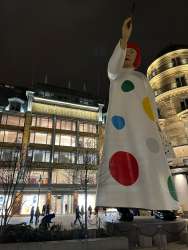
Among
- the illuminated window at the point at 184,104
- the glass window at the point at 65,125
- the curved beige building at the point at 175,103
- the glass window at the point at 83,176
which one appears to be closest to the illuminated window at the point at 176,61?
the curved beige building at the point at 175,103

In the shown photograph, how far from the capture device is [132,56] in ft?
26.0

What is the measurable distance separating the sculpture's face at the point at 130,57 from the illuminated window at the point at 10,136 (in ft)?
91.6

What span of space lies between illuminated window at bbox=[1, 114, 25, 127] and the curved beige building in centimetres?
2128

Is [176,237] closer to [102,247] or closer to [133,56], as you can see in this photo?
[102,247]

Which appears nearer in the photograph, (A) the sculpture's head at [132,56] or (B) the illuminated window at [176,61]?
(A) the sculpture's head at [132,56]

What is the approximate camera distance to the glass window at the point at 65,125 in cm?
3644

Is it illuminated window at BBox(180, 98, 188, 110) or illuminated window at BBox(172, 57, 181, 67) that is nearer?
illuminated window at BBox(180, 98, 188, 110)

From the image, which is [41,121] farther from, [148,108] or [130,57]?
[148,108]

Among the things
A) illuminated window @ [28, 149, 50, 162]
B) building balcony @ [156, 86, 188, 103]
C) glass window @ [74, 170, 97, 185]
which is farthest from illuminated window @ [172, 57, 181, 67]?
illuminated window @ [28, 149, 50, 162]

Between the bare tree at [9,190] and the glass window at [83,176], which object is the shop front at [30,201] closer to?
the glass window at [83,176]

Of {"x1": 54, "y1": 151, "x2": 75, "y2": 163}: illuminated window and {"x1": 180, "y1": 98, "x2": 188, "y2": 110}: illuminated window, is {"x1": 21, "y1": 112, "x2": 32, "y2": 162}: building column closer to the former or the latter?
{"x1": 54, "y1": 151, "x2": 75, "y2": 163}: illuminated window

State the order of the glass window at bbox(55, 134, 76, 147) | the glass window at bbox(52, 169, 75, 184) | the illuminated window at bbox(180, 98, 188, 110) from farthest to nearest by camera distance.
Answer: the glass window at bbox(55, 134, 76, 147)
the glass window at bbox(52, 169, 75, 184)
the illuminated window at bbox(180, 98, 188, 110)

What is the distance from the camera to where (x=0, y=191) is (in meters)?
27.9

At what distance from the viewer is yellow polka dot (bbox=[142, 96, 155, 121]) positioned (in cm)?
766
